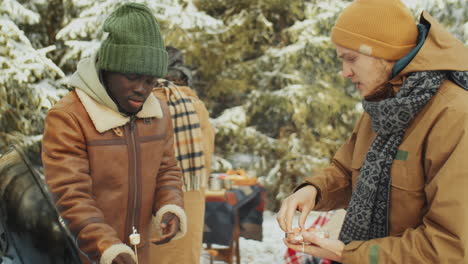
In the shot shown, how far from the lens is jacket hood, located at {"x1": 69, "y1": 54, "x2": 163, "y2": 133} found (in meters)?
1.73

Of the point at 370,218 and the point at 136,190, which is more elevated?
the point at 370,218

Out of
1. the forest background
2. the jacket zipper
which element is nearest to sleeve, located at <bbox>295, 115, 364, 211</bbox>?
the jacket zipper

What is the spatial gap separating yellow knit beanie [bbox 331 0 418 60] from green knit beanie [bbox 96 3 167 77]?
31.7 inches

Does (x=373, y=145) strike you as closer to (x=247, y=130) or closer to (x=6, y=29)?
(x=6, y=29)

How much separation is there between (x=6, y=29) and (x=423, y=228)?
4.79 metres

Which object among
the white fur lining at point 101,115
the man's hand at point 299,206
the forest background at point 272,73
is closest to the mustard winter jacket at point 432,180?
the man's hand at point 299,206

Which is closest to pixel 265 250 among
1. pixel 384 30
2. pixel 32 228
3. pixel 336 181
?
pixel 336 181

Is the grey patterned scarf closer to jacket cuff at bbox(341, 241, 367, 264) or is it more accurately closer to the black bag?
jacket cuff at bbox(341, 241, 367, 264)

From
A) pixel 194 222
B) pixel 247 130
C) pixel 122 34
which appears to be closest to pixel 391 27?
pixel 122 34

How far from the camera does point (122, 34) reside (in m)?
1.73

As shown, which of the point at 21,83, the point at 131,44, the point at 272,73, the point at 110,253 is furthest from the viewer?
the point at 272,73

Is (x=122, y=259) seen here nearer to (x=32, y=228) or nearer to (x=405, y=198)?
(x=32, y=228)

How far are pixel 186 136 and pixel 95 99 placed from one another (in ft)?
5.13

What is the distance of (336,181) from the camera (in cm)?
176
